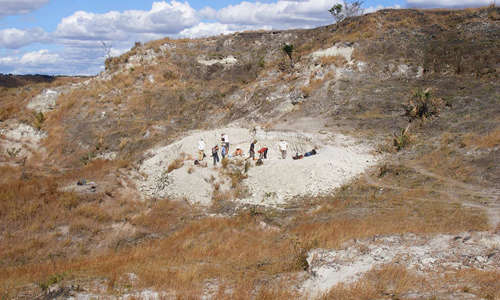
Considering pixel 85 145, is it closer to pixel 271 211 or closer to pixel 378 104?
pixel 271 211

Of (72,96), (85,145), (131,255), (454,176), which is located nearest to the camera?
(131,255)

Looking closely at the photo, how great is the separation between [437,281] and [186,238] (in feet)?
25.5

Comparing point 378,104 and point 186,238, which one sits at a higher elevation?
point 378,104

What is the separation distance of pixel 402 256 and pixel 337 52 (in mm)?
23833

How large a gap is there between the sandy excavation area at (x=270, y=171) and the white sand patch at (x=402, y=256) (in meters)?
5.36

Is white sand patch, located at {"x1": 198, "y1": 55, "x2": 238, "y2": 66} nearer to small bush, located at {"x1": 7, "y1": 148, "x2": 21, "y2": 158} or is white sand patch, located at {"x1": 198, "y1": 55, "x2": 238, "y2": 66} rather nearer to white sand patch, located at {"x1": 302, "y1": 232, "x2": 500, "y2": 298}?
small bush, located at {"x1": 7, "y1": 148, "x2": 21, "y2": 158}

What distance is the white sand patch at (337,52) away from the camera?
2944cm

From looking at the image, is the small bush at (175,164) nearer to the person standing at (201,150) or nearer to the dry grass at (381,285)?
the person standing at (201,150)

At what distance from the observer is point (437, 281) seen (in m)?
7.66

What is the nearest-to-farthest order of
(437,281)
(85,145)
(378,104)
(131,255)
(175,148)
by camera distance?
(437,281)
(131,255)
(175,148)
(378,104)
(85,145)

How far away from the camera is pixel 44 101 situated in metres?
Answer: 32.2

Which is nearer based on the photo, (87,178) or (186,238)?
(186,238)

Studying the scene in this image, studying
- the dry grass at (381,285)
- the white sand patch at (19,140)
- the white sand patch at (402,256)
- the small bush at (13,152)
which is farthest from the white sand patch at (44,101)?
the dry grass at (381,285)

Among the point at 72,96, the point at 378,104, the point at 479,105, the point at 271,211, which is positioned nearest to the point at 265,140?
the point at 271,211
